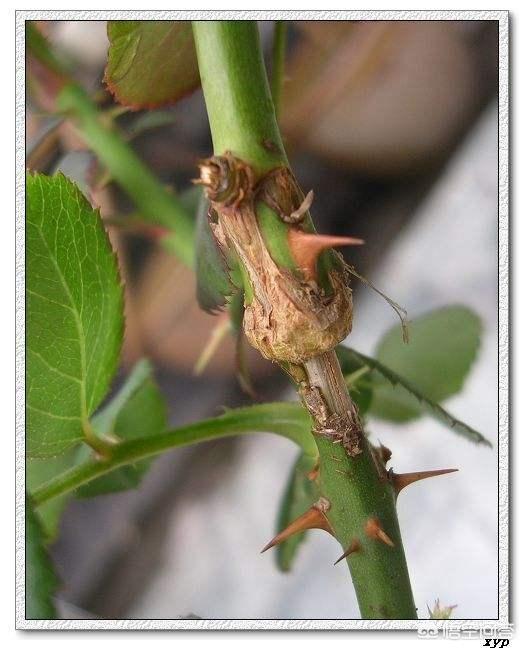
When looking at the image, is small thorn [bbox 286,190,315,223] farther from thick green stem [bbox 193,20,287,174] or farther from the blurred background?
the blurred background

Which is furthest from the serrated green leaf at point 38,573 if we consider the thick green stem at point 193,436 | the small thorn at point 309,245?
the small thorn at point 309,245

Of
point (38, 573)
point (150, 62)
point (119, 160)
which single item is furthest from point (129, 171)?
point (38, 573)

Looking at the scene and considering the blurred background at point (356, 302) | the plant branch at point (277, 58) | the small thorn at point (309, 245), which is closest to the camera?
the small thorn at point (309, 245)

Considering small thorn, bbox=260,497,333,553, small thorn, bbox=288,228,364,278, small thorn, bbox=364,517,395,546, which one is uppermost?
small thorn, bbox=288,228,364,278

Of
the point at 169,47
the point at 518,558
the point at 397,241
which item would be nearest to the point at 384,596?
the point at 518,558

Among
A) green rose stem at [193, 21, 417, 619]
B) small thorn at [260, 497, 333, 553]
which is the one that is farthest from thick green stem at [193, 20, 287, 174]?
small thorn at [260, 497, 333, 553]

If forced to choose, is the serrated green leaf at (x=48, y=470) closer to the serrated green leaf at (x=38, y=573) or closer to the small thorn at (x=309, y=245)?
the serrated green leaf at (x=38, y=573)
